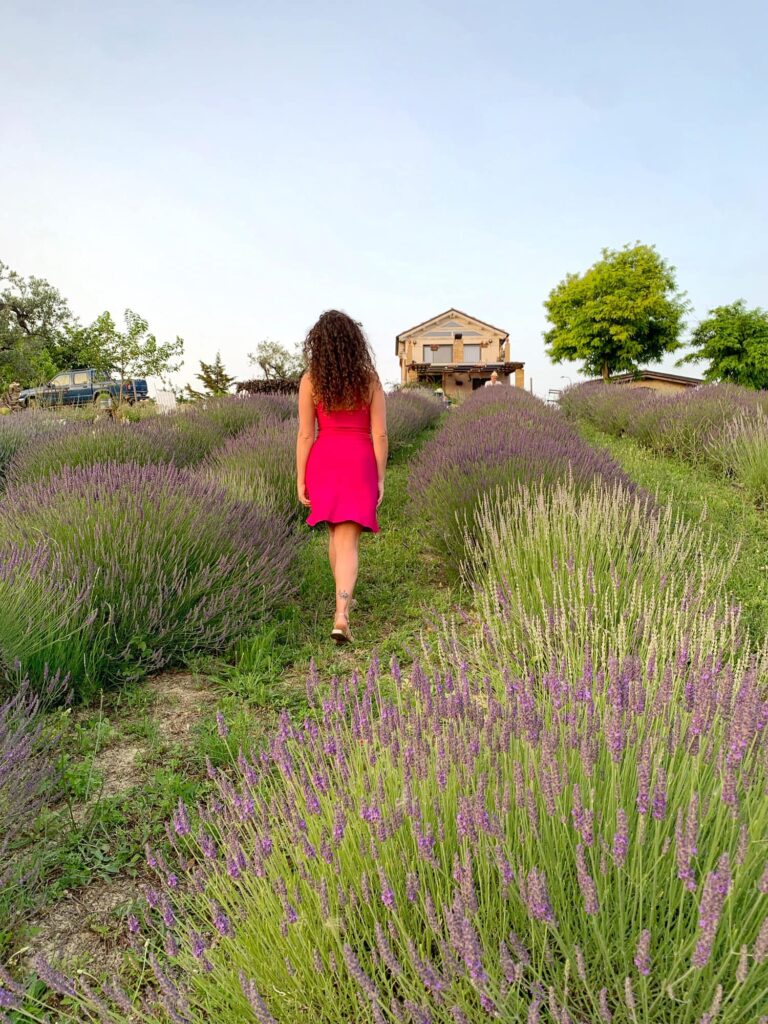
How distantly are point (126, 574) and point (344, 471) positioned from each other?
1.50 metres

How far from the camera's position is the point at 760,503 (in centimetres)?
755

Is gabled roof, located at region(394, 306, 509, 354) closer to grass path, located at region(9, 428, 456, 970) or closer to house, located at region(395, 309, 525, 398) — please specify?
house, located at region(395, 309, 525, 398)

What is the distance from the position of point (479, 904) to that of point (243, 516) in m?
3.75

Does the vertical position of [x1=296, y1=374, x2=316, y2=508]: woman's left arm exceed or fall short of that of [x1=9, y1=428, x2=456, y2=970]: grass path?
it exceeds it

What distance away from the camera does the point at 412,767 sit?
154 centimetres

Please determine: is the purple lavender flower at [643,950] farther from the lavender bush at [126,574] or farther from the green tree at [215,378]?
the green tree at [215,378]

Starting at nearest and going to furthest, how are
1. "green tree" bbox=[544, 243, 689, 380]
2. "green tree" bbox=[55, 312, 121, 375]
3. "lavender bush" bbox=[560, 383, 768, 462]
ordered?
"lavender bush" bbox=[560, 383, 768, 462] < "green tree" bbox=[55, 312, 121, 375] < "green tree" bbox=[544, 243, 689, 380]

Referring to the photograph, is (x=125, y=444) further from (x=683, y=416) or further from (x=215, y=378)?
(x=215, y=378)

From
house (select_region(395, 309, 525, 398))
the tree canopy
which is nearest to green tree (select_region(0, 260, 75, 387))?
the tree canopy

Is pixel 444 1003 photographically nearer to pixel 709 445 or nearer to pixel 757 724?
pixel 757 724

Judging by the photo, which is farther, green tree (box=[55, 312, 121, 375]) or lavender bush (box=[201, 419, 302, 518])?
green tree (box=[55, 312, 121, 375])

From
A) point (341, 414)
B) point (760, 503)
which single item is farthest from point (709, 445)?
point (341, 414)

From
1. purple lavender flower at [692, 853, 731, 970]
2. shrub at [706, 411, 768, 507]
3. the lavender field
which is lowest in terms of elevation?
the lavender field

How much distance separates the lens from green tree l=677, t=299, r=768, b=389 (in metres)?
40.8
